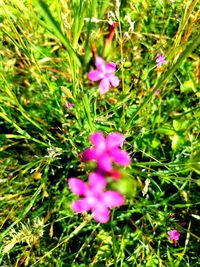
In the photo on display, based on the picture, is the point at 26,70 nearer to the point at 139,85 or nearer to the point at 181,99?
the point at 139,85

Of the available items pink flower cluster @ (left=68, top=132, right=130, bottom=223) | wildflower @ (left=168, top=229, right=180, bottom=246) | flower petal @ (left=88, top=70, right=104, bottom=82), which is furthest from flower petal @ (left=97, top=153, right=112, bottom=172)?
wildflower @ (left=168, top=229, right=180, bottom=246)

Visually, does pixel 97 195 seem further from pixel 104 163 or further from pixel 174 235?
pixel 174 235

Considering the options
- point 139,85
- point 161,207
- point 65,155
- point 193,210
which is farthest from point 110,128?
point 193,210

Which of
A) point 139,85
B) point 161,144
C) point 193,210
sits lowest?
point 193,210

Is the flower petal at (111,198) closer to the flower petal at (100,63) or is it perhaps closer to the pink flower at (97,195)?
the pink flower at (97,195)

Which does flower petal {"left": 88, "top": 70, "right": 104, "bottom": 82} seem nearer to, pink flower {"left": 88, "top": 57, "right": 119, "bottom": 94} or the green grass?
pink flower {"left": 88, "top": 57, "right": 119, "bottom": 94}
